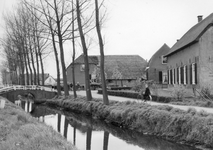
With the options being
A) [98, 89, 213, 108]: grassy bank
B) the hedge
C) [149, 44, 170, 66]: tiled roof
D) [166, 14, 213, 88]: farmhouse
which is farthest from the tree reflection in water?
[149, 44, 170, 66]: tiled roof

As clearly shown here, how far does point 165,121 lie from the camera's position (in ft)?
39.1

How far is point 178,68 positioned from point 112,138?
1731 centimetres

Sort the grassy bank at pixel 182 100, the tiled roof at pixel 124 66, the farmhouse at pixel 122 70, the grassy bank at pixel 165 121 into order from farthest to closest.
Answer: the tiled roof at pixel 124 66
the farmhouse at pixel 122 70
the grassy bank at pixel 182 100
the grassy bank at pixel 165 121

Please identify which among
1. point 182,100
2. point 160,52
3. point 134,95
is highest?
point 160,52

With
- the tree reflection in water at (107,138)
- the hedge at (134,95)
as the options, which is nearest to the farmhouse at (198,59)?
the hedge at (134,95)

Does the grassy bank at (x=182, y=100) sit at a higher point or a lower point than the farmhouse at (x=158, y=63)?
lower

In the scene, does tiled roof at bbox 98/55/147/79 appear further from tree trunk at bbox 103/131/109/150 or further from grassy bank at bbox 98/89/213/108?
tree trunk at bbox 103/131/109/150

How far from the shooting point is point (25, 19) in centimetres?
3181

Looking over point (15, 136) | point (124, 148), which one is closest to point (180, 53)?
point (124, 148)

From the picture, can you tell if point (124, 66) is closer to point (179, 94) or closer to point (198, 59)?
point (198, 59)

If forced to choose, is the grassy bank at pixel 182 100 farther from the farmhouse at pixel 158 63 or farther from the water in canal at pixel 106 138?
the farmhouse at pixel 158 63

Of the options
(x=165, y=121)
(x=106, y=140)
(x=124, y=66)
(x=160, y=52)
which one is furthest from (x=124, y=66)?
(x=165, y=121)

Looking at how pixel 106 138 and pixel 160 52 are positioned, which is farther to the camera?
pixel 160 52

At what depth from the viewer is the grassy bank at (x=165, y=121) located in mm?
9889
